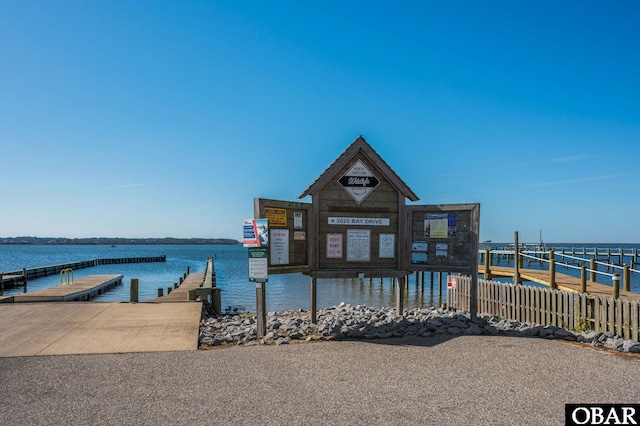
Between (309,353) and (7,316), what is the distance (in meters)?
8.32

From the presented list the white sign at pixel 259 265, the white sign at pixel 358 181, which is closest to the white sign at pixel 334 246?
the white sign at pixel 358 181

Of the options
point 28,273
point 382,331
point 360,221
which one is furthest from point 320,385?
point 28,273

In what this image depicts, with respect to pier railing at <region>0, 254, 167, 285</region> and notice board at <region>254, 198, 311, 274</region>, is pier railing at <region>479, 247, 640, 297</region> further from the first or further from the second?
pier railing at <region>0, 254, 167, 285</region>

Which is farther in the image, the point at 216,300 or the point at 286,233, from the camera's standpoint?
the point at 216,300

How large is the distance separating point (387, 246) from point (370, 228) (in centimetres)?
64

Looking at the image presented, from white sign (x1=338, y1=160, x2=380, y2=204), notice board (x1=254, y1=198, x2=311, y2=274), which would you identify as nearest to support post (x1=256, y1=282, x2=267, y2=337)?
notice board (x1=254, y1=198, x2=311, y2=274)

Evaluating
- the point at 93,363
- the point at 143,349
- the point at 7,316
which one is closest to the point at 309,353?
the point at 143,349

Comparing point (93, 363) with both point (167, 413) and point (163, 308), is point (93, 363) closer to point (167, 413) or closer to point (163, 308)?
point (167, 413)

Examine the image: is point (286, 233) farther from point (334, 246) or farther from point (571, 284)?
point (571, 284)

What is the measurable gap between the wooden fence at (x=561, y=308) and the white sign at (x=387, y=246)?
507 centimetres

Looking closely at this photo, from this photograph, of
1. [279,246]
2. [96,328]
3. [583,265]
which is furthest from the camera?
[583,265]

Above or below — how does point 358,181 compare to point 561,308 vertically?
above

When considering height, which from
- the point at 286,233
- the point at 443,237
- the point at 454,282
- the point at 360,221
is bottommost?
the point at 454,282

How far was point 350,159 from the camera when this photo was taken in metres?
11.7
